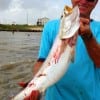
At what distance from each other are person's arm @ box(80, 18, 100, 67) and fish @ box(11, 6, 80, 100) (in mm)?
234

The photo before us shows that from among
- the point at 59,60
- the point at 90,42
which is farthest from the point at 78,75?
the point at 59,60

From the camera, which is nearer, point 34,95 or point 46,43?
point 34,95

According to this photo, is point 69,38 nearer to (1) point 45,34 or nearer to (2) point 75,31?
(2) point 75,31

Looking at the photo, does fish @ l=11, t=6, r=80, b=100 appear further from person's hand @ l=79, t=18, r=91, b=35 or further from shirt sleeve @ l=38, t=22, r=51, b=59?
shirt sleeve @ l=38, t=22, r=51, b=59

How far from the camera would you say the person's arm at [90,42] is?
16.0ft

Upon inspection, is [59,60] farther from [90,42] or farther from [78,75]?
[78,75]

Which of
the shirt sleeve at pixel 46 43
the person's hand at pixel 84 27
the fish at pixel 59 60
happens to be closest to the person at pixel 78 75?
the shirt sleeve at pixel 46 43

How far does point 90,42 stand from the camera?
200 inches

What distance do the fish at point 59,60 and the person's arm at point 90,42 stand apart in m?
0.23

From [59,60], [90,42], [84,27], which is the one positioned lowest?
[59,60]

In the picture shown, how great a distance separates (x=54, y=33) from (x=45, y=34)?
0.14m

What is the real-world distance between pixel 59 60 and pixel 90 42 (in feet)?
1.76

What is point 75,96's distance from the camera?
17.9ft

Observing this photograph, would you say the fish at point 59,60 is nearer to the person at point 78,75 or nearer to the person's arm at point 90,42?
the person's arm at point 90,42
